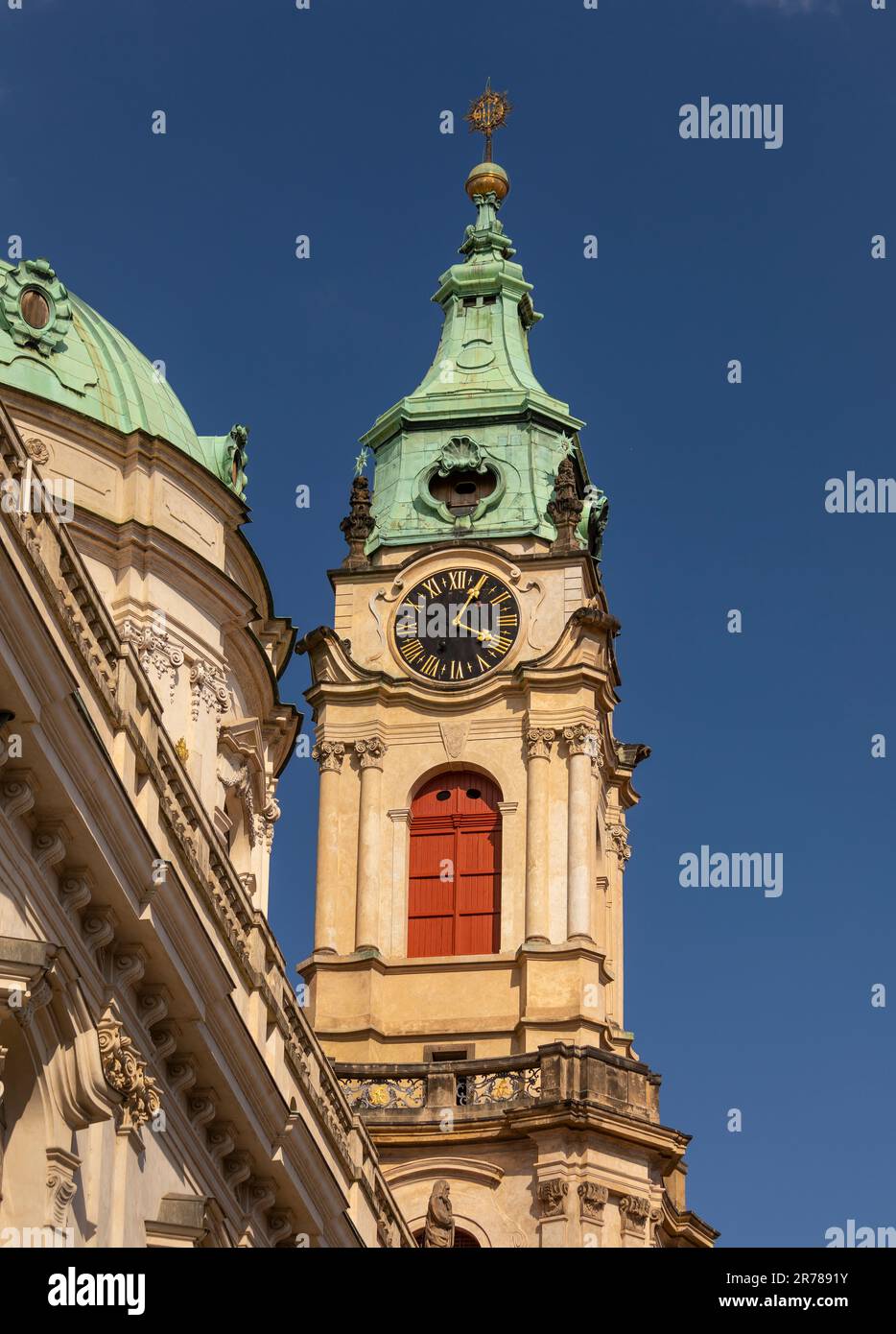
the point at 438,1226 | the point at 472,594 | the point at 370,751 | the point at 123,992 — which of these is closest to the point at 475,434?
the point at 472,594

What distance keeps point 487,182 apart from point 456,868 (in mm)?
21938

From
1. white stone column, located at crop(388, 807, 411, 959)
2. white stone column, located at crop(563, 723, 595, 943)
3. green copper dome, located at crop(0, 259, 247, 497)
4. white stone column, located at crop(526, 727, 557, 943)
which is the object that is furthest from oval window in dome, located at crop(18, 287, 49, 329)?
white stone column, located at crop(388, 807, 411, 959)

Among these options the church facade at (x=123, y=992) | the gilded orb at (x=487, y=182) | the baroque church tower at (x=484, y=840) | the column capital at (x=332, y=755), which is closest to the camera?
the church facade at (x=123, y=992)

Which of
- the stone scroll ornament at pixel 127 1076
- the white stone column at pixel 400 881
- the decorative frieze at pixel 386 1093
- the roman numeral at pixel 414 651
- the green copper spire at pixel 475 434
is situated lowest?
the stone scroll ornament at pixel 127 1076

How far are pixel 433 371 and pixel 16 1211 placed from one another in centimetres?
5124

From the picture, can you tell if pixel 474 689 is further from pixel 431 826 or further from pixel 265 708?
Answer: pixel 265 708

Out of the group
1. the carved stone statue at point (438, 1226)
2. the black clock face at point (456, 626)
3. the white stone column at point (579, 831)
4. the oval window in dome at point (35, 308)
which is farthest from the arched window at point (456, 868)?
the carved stone statue at point (438, 1226)

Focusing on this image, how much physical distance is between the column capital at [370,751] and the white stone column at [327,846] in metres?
0.39

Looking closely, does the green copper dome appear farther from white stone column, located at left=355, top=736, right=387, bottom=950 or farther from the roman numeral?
the roman numeral

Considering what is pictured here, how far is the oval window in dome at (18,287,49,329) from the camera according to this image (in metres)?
47.0

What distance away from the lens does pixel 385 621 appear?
69.8m

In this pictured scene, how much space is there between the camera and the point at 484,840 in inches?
2675

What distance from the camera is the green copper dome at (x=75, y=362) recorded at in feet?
152

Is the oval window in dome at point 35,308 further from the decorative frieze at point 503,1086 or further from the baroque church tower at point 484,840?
the decorative frieze at point 503,1086
